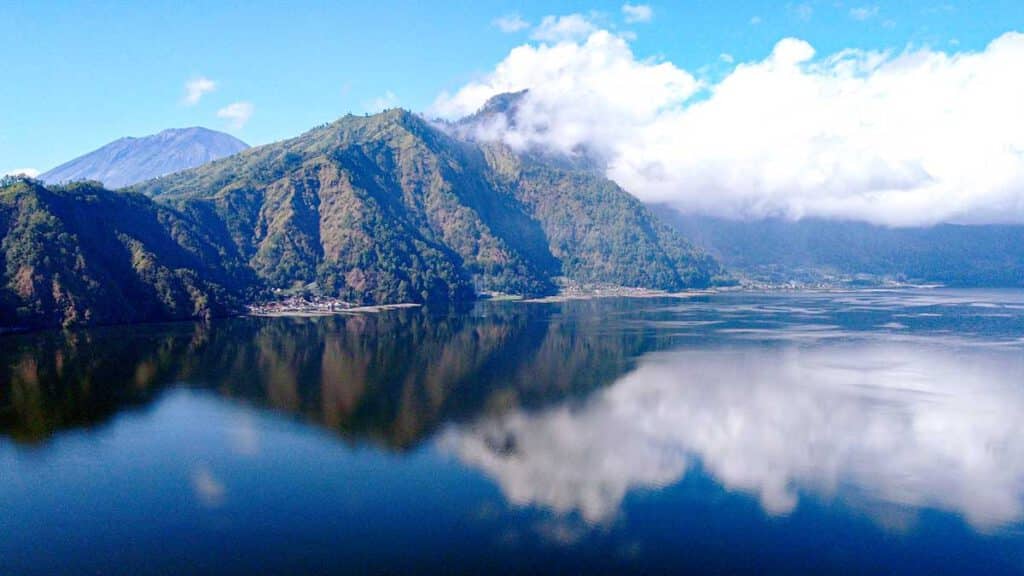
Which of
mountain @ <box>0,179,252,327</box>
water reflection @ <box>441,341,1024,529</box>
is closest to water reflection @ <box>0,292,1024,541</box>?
water reflection @ <box>441,341,1024,529</box>

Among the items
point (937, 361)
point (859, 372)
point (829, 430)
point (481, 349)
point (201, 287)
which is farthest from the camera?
point (201, 287)

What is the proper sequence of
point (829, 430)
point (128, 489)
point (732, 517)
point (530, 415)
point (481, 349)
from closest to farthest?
1. point (732, 517)
2. point (128, 489)
3. point (829, 430)
4. point (530, 415)
5. point (481, 349)

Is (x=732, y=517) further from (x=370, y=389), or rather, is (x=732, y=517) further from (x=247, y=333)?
(x=247, y=333)

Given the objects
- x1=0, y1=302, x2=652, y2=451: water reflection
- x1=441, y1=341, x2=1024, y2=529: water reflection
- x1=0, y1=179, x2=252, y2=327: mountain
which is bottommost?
x1=441, y1=341, x2=1024, y2=529: water reflection

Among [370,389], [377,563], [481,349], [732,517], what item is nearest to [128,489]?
[377,563]

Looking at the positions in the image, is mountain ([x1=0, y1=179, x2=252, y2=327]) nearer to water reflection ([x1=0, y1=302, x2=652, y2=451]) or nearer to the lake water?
water reflection ([x1=0, y1=302, x2=652, y2=451])

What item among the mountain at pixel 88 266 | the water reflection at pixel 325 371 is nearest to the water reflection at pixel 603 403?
the water reflection at pixel 325 371
